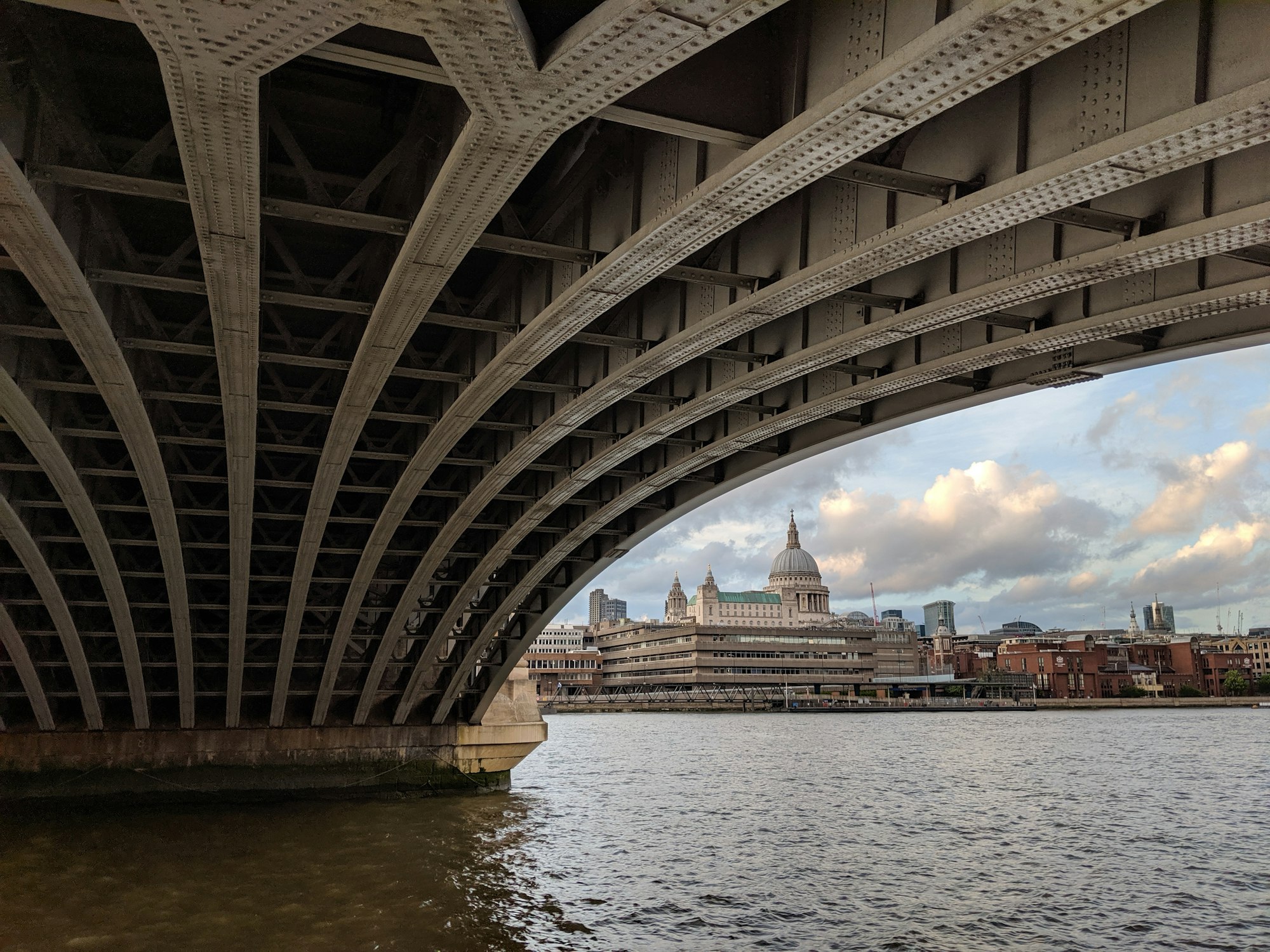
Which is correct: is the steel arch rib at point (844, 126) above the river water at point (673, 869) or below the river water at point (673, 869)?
above

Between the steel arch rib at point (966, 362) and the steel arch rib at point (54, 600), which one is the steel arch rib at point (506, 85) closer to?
the steel arch rib at point (966, 362)

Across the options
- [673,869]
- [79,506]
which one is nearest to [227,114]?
[79,506]

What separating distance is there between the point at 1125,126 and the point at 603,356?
9.08 m

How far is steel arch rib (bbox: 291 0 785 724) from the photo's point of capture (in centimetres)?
622

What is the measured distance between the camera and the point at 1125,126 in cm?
771

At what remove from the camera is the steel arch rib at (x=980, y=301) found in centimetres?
884

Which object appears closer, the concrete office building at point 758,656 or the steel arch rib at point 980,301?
the steel arch rib at point 980,301

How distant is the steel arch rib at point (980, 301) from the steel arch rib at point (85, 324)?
7.68 meters

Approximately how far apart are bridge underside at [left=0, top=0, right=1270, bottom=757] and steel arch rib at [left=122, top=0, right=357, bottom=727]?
0.03 meters

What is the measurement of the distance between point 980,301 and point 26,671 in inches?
914

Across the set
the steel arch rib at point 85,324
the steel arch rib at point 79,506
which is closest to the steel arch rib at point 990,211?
the steel arch rib at point 85,324

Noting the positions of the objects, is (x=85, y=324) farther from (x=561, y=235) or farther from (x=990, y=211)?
(x=990, y=211)

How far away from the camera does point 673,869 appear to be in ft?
65.5

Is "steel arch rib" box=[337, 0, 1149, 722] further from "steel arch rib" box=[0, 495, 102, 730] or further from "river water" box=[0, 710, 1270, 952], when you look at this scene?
"steel arch rib" box=[0, 495, 102, 730]
